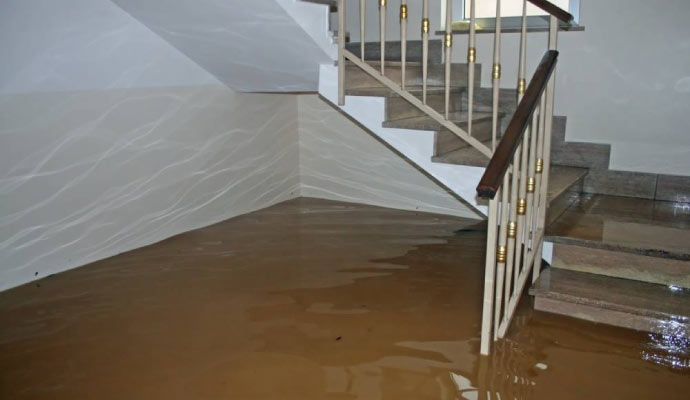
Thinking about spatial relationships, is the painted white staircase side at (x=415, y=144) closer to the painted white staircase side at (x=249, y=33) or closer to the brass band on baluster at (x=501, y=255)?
the painted white staircase side at (x=249, y=33)

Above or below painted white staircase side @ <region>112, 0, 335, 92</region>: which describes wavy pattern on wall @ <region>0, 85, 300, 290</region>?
below

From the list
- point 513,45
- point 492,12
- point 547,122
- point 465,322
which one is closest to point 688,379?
point 465,322

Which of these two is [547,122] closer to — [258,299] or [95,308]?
[258,299]

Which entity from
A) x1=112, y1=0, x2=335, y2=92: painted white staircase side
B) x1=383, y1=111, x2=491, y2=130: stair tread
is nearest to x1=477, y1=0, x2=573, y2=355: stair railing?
x1=383, y1=111, x2=491, y2=130: stair tread

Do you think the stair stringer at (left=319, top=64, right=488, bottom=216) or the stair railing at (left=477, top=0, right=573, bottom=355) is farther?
the stair stringer at (left=319, top=64, right=488, bottom=216)

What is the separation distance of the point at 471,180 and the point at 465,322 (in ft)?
2.38

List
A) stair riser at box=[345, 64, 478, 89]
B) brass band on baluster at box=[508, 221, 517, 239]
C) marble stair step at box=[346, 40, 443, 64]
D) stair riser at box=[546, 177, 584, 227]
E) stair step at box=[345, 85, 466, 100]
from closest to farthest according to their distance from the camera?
brass band on baluster at box=[508, 221, 517, 239], stair riser at box=[546, 177, 584, 227], stair step at box=[345, 85, 466, 100], stair riser at box=[345, 64, 478, 89], marble stair step at box=[346, 40, 443, 64]

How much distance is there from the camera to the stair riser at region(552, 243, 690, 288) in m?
2.66

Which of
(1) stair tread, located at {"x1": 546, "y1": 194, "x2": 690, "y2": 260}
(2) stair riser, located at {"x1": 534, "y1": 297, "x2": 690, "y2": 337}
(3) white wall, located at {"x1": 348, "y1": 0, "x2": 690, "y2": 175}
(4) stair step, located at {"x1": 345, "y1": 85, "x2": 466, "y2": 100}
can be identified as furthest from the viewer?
(3) white wall, located at {"x1": 348, "y1": 0, "x2": 690, "y2": 175}

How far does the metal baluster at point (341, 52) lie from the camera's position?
304 centimetres

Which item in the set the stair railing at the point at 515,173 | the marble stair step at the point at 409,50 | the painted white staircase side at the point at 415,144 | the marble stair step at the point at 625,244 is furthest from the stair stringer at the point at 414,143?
the marble stair step at the point at 409,50

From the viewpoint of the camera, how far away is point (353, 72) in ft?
10.6

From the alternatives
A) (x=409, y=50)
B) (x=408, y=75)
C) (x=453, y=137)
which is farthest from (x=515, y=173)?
(x=409, y=50)

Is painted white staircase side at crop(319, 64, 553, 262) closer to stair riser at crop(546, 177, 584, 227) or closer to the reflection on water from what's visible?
stair riser at crop(546, 177, 584, 227)
